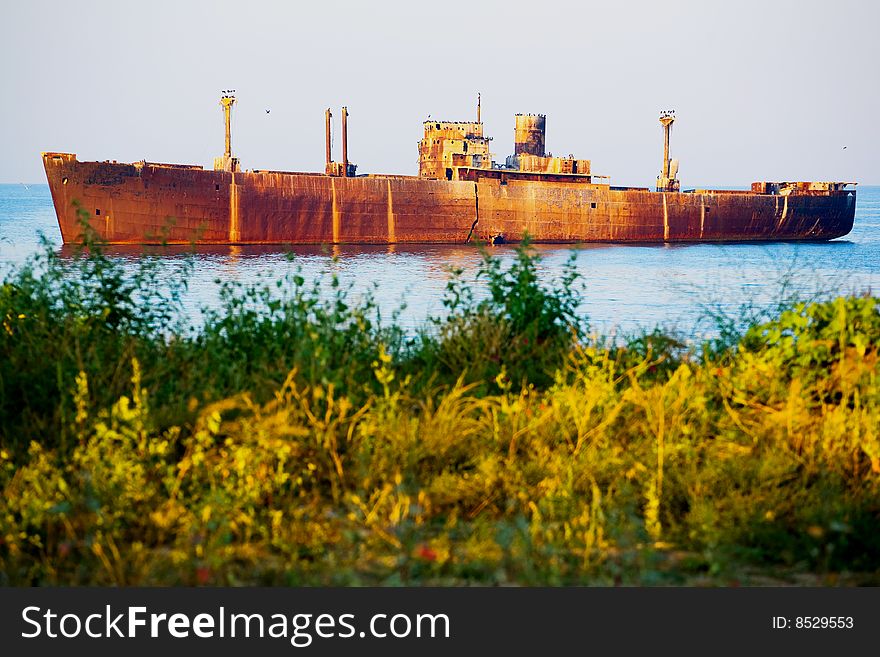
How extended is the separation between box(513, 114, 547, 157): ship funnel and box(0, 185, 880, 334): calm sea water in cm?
1032

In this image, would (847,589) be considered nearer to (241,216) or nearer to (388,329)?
(388,329)

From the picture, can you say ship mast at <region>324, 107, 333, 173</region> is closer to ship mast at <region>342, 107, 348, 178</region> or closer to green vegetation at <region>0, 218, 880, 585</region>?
ship mast at <region>342, 107, 348, 178</region>

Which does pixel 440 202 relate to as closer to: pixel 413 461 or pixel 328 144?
pixel 328 144

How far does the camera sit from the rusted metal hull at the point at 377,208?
43031 mm

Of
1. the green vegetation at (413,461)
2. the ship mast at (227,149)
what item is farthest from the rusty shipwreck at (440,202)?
the green vegetation at (413,461)

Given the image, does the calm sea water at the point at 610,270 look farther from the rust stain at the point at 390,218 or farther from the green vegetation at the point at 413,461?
the green vegetation at the point at 413,461

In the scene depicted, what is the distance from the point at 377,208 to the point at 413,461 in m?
43.5

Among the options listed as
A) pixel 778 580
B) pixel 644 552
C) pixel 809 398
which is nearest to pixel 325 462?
pixel 644 552

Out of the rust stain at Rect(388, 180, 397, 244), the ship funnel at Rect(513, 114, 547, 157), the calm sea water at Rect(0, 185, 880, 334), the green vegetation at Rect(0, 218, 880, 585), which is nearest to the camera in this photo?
the green vegetation at Rect(0, 218, 880, 585)

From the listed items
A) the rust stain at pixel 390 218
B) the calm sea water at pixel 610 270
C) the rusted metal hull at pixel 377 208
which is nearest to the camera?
the calm sea water at pixel 610 270

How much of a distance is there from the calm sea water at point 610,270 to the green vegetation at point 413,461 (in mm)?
9296

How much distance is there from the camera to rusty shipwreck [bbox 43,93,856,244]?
142 ft

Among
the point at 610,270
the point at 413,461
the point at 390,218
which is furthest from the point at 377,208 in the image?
the point at 413,461

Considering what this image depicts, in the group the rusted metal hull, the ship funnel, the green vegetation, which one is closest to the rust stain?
the rusted metal hull
